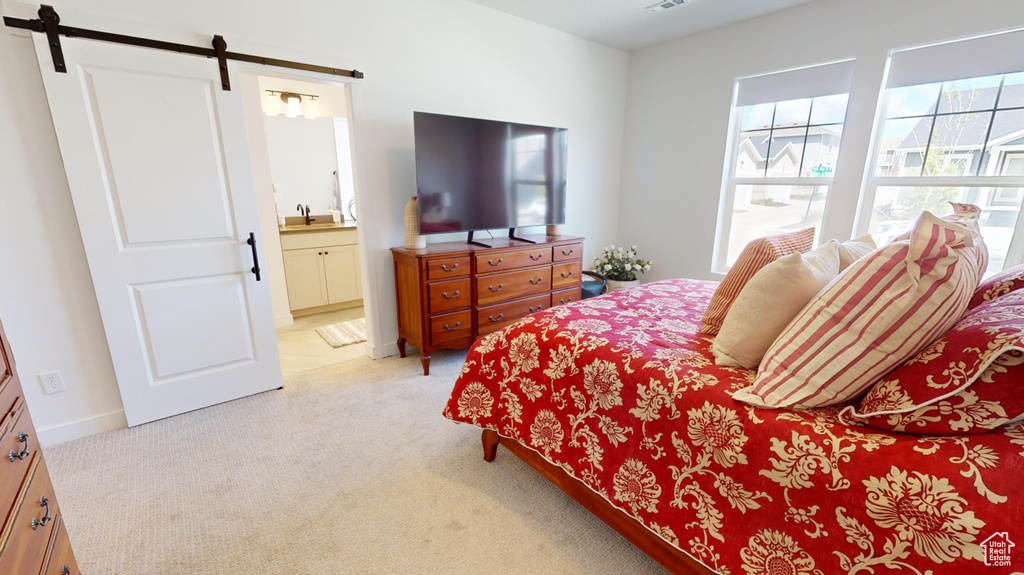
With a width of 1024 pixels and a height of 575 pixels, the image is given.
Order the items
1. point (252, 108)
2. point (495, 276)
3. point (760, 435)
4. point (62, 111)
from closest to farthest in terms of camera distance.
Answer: point (760, 435) → point (62, 111) → point (495, 276) → point (252, 108)

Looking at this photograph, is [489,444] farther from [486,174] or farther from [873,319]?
[486,174]

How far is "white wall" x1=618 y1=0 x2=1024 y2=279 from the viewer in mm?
2576

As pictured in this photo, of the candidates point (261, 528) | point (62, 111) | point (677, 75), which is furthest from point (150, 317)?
point (677, 75)

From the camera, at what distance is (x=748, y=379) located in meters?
1.22

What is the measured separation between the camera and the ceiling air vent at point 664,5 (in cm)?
291

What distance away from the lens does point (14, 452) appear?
0.90 m

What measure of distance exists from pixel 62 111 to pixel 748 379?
3.06 m

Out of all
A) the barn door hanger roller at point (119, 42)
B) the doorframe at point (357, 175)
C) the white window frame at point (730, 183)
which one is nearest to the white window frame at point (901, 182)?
the white window frame at point (730, 183)

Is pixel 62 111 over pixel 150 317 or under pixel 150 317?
over

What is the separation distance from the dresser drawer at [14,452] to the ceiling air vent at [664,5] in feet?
12.6

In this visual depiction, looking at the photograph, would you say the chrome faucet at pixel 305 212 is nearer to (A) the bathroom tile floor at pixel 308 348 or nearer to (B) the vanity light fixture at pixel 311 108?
(B) the vanity light fixture at pixel 311 108

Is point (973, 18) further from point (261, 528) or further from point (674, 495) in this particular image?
point (261, 528)

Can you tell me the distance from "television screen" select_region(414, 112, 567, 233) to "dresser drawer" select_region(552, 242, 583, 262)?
0.92 ft

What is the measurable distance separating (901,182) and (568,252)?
7.65 ft
